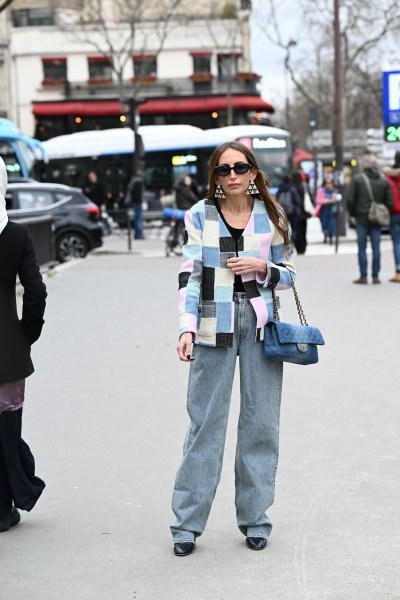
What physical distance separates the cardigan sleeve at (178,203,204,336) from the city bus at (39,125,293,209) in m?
39.1

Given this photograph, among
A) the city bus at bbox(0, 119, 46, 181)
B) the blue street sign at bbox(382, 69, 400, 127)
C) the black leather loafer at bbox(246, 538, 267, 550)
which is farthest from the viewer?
the city bus at bbox(0, 119, 46, 181)

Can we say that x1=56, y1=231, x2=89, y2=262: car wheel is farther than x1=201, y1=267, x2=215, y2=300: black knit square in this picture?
Yes

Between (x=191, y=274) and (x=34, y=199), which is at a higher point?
(x=191, y=274)

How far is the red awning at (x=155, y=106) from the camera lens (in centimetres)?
6025

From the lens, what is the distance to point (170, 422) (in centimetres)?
797

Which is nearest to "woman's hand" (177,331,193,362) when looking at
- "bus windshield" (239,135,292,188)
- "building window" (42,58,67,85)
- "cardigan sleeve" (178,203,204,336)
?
"cardigan sleeve" (178,203,204,336)

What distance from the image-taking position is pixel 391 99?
22312mm

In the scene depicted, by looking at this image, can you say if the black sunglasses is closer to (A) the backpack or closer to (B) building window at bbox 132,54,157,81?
(A) the backpack

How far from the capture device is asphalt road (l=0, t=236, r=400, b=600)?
482cm

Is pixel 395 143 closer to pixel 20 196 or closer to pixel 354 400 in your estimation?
pixel 20 196

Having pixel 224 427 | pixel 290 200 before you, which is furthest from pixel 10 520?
pixel 290 200

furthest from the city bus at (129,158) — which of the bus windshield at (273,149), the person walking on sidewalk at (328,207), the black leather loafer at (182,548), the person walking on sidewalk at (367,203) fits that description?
the black leather loafer at (182,548)

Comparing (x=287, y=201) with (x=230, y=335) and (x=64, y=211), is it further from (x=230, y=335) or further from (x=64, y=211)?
(x=230, y=335)

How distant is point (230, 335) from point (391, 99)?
1790cm
